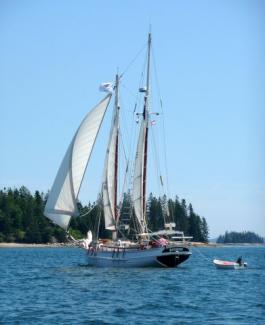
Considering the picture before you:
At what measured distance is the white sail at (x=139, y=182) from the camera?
63312 millimetres

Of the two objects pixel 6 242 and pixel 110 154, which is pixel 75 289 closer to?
pixel 110 154

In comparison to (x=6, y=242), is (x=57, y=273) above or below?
below

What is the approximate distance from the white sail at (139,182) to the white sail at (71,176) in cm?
564

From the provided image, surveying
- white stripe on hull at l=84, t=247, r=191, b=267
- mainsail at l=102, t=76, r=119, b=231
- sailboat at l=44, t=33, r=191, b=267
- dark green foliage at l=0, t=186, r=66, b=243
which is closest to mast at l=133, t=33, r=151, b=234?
sailboat at l=44, t=33, r=191, b=267

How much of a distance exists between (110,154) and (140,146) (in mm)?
2675

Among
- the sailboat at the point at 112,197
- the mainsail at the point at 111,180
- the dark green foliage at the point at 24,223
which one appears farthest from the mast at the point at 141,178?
the dark green foliage at the point at 24,223

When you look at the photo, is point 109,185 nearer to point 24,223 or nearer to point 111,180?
point 111,180

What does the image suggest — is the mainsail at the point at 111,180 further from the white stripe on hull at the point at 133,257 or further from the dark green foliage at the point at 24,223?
the dark green foliage at the point at 24,223

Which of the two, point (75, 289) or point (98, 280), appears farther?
point (98, 280)

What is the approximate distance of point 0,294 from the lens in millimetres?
41656

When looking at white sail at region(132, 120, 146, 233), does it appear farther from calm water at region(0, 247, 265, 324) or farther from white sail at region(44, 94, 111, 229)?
calm water at region(0, 247, 265, 324)

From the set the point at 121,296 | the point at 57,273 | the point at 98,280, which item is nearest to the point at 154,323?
the point at 121,296

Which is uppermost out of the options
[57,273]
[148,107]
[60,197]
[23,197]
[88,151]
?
[23,197]

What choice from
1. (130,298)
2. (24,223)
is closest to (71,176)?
(130,298)
